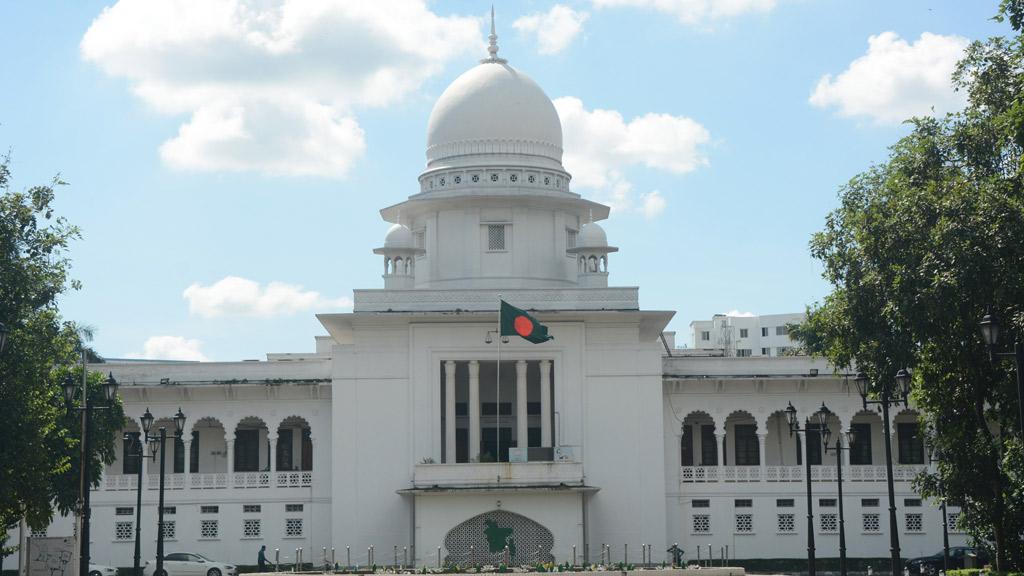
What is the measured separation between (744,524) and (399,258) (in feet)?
56.7

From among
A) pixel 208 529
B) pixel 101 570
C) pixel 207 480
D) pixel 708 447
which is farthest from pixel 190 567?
pixel 708 447

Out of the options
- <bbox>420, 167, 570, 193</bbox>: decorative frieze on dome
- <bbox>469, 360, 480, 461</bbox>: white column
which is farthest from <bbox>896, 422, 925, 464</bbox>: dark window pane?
<bbox>469, 360, 480, 461</bbox>: white column

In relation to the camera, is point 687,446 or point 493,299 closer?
point 493,299

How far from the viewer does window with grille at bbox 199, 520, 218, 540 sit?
183 feet

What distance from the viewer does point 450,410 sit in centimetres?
5362

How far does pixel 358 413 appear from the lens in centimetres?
5362

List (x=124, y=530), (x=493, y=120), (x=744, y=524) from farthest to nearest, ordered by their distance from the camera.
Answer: (x=493, y=120) → (x=744, y=524) → (x=124, y=530)

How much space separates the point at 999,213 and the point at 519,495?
22.4m

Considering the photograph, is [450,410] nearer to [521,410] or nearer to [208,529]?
[521,410]

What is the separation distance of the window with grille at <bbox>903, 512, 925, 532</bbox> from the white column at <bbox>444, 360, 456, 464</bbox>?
60.3 ft

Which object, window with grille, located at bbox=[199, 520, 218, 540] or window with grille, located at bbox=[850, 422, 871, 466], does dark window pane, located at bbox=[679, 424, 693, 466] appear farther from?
window with grille, located at bbox=[199, 520, 218, 540]

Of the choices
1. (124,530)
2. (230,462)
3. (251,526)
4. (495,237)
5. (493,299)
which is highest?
(495,237)

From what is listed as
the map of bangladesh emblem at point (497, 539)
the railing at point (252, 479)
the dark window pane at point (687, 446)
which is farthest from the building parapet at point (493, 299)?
the dark window pane at point (687, 446)

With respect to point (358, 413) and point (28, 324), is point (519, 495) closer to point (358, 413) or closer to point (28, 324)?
point (358, 413)
